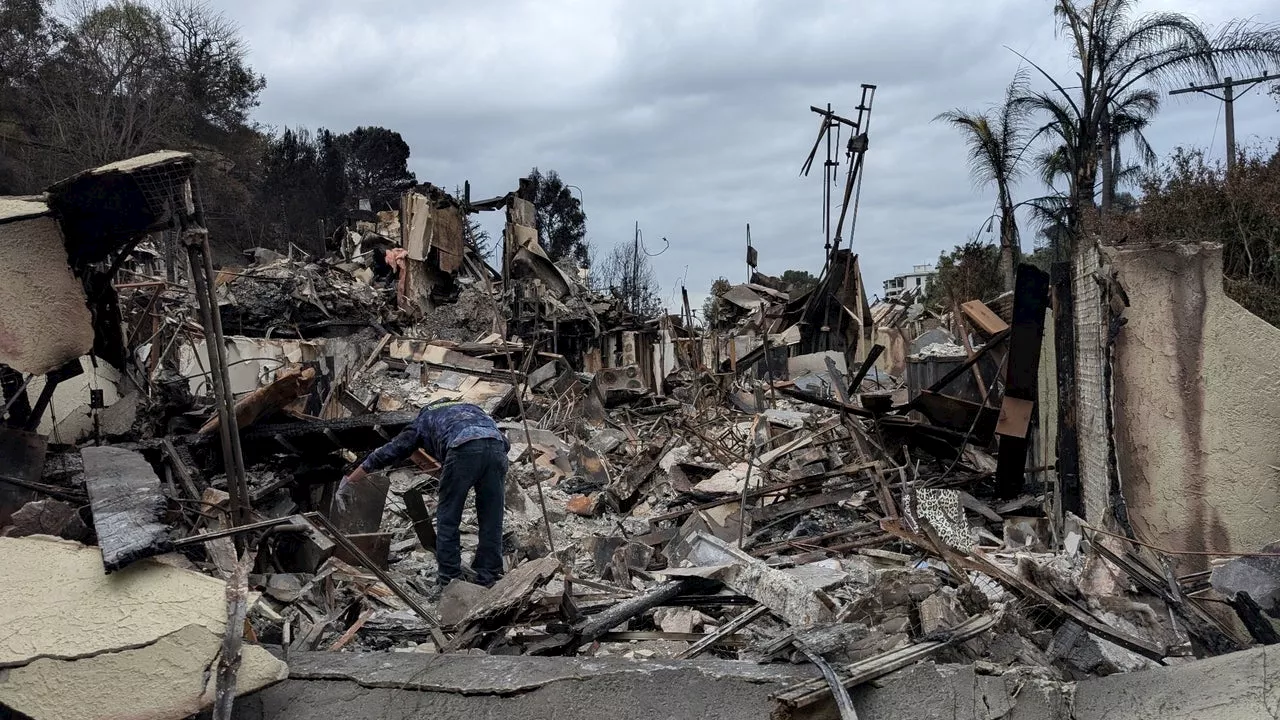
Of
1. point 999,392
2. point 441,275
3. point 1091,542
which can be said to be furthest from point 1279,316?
point 441,275

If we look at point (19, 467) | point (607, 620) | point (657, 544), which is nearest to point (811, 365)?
point (657, 544)

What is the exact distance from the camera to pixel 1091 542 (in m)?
4.94

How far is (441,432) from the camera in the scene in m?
5.88

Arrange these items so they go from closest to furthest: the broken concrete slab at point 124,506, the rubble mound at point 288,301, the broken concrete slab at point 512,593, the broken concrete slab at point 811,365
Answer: the broken concrete slab at point 124,506 → the broken concrete slab at point 512,593 → the broken concrete slab at point 811,365 → the rubble mound at point 288,301

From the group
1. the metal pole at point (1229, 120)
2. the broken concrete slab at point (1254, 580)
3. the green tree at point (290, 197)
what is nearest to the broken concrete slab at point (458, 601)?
the broken concrete slab at point (1254, 580)

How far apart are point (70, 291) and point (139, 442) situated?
1.44 metres

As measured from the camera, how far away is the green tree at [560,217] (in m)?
36.3

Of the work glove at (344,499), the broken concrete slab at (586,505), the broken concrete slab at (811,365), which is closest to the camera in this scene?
the work glove at (344,499)

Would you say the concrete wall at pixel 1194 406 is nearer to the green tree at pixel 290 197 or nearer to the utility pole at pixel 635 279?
the utility pole at pixel 635 279

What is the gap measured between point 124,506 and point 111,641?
→ 90 cm

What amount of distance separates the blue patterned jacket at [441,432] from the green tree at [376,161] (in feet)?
110

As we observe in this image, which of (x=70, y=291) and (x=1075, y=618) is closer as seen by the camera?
(x=1075, y=618)

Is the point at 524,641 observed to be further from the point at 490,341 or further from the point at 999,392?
the point at 490,341

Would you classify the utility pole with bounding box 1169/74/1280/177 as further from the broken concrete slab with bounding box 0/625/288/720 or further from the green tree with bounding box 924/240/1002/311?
the broken concrete slab with bounding box 0/625/288/720
